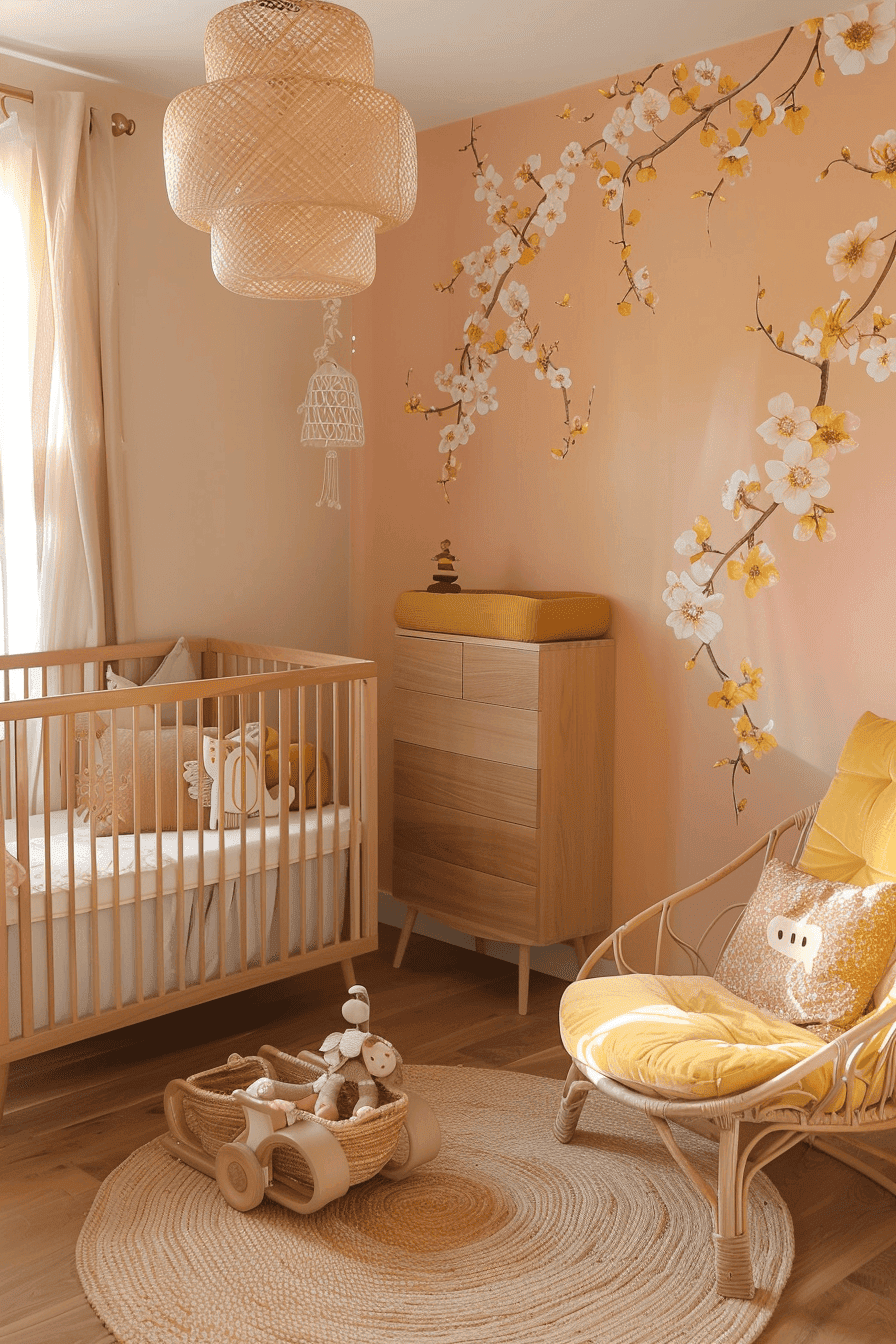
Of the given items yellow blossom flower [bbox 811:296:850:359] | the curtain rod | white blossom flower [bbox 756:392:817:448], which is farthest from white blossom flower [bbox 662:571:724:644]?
the curtain rod

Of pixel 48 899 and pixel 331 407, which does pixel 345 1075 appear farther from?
pixel 331 407

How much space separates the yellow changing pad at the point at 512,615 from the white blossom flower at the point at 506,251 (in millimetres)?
924

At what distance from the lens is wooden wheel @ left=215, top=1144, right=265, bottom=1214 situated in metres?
2.07

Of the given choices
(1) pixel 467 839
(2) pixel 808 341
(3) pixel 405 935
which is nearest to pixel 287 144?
(2) pixel 808 341

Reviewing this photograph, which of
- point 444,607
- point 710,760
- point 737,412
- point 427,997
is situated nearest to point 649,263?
point 737,412

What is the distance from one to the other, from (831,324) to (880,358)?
0.15 metres

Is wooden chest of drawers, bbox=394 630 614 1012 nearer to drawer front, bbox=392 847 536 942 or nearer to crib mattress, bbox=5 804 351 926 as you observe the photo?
drawer front, bbox=392 847 536 942

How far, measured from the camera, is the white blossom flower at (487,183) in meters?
3.33

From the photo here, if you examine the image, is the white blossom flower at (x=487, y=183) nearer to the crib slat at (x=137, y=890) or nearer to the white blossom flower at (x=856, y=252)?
the white blossom flower at (x=856, y=252)

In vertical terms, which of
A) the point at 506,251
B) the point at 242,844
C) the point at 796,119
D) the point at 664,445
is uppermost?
the point at 796,119

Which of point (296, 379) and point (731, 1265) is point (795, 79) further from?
point (731, 1265)

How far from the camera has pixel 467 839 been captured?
10.4 feet

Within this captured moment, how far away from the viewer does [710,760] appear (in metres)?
2.98

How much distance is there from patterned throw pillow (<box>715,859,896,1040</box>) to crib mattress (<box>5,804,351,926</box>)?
106 centimetres
